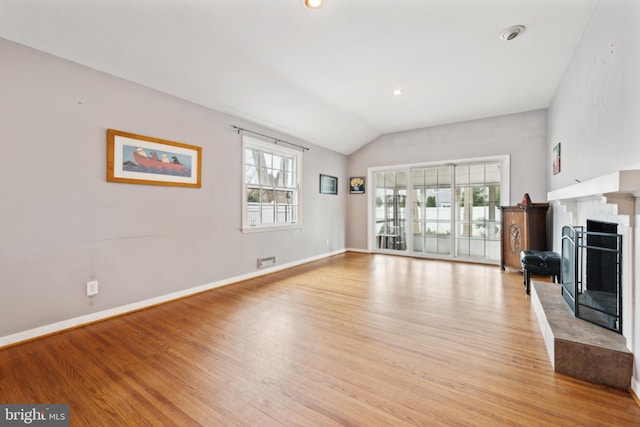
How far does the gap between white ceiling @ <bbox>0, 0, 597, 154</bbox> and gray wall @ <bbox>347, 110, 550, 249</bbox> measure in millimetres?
700

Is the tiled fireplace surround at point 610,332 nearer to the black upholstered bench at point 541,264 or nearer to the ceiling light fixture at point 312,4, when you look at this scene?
the black upholstered bench at point 541,264

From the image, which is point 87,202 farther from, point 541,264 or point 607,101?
point 541,264

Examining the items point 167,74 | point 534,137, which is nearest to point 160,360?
point 167,74

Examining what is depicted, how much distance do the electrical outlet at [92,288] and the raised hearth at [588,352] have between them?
12.4 feet

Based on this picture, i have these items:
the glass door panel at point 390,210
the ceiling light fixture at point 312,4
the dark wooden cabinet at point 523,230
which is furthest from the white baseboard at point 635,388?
the glass door panel at point 390,210

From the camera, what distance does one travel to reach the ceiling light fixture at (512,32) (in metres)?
2.61

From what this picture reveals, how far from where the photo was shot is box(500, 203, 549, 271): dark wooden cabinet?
428 cm

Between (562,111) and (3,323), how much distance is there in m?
6.18

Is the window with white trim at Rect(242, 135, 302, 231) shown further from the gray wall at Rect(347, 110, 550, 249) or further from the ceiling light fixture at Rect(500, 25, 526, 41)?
the ceiling light fixture at Rect(500, 25, 526, 41)

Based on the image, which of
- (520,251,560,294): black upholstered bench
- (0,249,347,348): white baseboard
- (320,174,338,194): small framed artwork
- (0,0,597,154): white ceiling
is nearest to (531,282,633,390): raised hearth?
(520,251,560,294): black upholstered bench

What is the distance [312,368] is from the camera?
187 centimetres

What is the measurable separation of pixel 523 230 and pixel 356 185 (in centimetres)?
345

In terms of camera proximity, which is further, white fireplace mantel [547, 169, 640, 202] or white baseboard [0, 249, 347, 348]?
white baseboard [0, 249, 347, 348]

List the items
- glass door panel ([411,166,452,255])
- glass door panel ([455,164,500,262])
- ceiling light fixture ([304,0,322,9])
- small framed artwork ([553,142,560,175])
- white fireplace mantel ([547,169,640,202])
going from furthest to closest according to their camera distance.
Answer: glass door panel ([411,166,452,255]) → glass door panel ([455,164,500,262]) → small framed artwork ([553,142,560,175]) → ceiling light fixture ([304,0,322,9]) → white fireplace mantel ([547,169,640,202])
